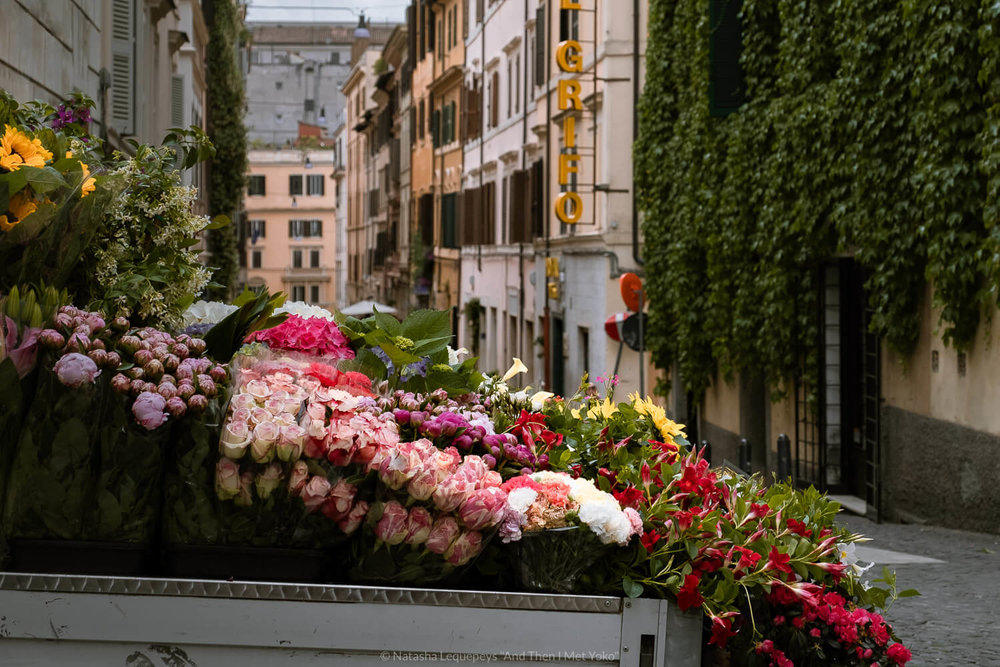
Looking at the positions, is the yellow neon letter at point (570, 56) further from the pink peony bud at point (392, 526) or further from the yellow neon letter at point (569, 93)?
the pink peony bud at point (392, 526)

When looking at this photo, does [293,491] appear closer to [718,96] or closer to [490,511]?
[490,511]

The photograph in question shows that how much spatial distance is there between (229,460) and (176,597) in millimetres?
321

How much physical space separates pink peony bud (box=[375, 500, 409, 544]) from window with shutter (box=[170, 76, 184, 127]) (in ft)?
68.3

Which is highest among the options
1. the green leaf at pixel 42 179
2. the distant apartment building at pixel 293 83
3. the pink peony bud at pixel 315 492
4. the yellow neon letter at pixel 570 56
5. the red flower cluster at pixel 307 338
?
the distant apartment building at pixel 293 83

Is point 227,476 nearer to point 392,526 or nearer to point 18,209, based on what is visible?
point 392,526

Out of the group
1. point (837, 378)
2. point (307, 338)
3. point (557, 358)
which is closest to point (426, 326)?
point (307, 338)

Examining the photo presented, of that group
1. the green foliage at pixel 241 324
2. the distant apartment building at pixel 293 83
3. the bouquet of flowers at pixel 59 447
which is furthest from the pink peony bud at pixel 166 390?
the distant apartment building at pixel 293 83

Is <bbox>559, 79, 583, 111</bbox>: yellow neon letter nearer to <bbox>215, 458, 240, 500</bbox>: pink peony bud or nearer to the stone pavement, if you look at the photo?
the stone pavement

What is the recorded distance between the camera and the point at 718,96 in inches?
699

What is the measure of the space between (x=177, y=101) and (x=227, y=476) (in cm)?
2125

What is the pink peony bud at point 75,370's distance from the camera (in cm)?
329

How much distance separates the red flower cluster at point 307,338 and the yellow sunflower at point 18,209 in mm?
746

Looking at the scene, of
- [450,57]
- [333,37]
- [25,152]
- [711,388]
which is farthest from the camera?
[333,37]

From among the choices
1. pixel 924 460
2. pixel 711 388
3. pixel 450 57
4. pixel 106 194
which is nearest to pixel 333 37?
pixel 450 57
